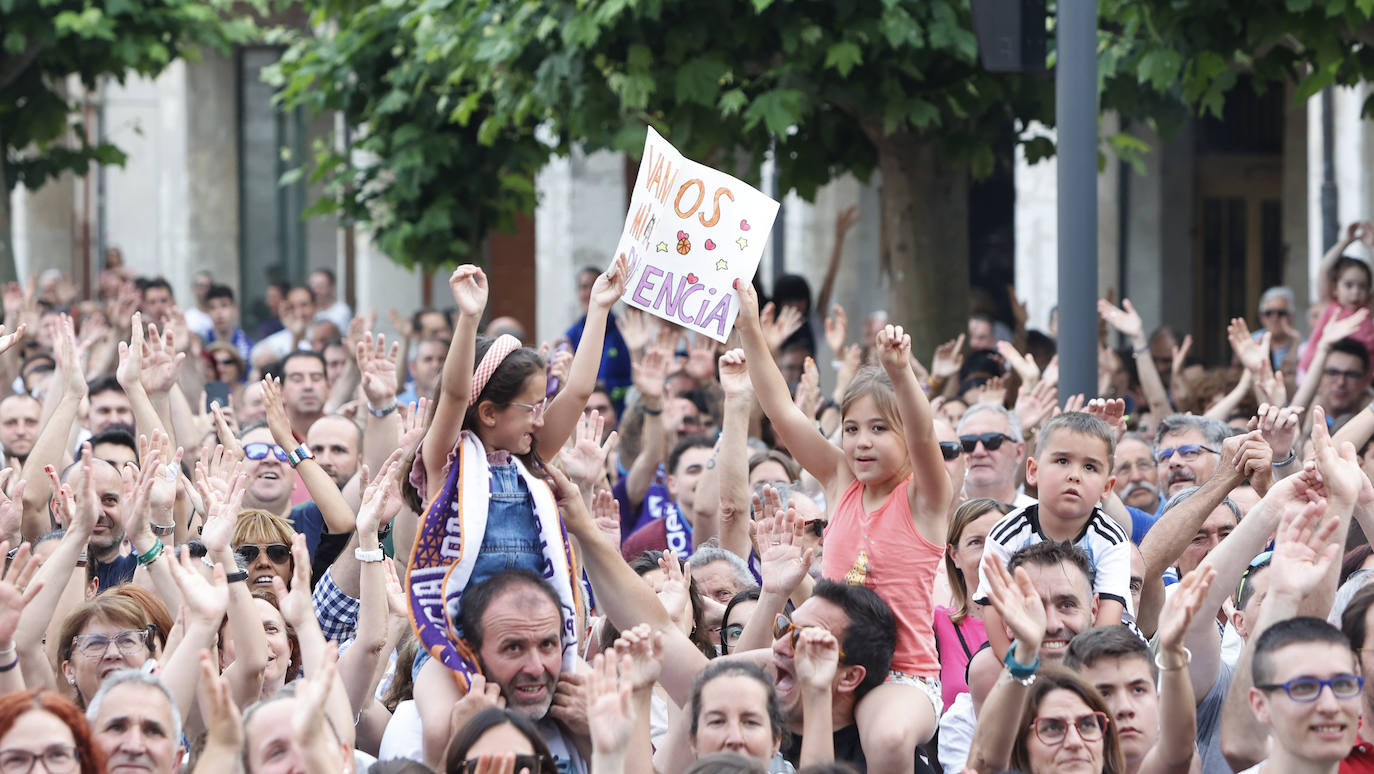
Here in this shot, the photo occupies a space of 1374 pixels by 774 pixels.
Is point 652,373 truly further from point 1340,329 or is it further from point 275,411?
point 1340,329

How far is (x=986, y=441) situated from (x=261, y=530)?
9.07 feet

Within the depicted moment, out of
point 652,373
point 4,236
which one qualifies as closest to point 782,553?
point 652,373

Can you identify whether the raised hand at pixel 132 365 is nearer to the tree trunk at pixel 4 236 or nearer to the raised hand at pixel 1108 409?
the raised hand at pixel 1108 409

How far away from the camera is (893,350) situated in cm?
526

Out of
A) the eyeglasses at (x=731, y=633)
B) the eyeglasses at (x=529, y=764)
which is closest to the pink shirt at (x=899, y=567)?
the eyeglasses at (x=731, y=633)

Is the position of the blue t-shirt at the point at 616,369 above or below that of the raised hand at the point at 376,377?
above

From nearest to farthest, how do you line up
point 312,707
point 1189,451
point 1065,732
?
point 312,707 < point 1065,732 < point 1189,451

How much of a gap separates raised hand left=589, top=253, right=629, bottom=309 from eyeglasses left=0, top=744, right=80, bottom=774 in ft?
6.36

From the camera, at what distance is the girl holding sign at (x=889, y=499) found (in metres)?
5.27

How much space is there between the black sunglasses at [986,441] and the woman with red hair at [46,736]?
3.97m

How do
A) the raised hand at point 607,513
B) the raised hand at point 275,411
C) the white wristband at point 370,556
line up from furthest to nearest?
the raised hand at point 275,411, the raised hand at point 607,513, the white wristband at point 370,556

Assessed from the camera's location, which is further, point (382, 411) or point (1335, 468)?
point (382, 411)

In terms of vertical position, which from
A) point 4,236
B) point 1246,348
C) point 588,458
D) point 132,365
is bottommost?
point 588,458

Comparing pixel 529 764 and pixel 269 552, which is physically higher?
pixel 269 552
